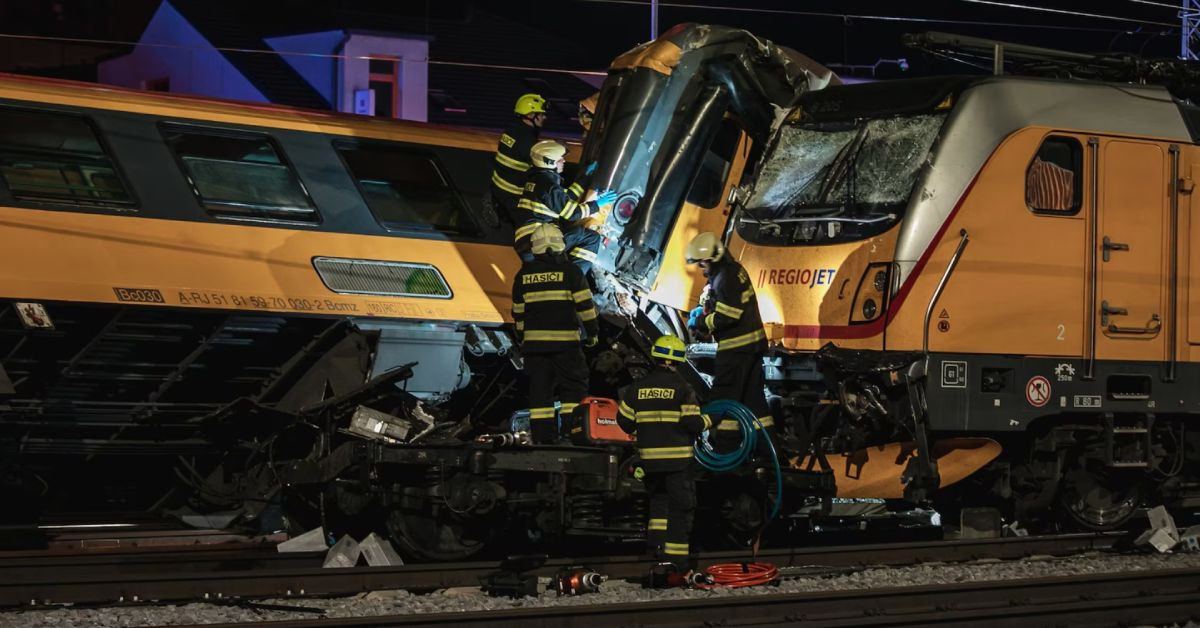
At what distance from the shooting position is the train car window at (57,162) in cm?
1170

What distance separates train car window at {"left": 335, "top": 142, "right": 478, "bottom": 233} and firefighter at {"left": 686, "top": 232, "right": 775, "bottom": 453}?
90.5 inches

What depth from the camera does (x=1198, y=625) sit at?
9594mm

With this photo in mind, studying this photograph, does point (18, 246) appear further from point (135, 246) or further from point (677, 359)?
point (677, 359)

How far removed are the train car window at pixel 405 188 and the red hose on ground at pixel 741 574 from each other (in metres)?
3.99

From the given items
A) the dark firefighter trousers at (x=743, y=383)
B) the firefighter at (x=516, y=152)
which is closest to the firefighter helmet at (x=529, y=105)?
the firefighter at (x=516, y=152)

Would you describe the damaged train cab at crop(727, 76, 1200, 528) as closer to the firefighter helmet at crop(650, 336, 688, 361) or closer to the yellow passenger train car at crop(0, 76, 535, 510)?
the firefighter helmet at crop(650, 336, 688, 361)

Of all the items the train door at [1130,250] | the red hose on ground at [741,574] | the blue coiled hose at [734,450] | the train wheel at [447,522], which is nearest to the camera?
the red hose on ground at [741,574]

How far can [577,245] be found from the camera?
12.5m

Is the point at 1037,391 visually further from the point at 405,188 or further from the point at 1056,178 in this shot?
the point at 405,188

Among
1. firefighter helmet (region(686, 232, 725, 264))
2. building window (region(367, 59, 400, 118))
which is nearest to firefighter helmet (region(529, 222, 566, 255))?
firefighter helmet (region(686, 232, 725, 264))

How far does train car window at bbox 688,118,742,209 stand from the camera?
13.3 metres

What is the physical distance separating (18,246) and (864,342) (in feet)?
19.8

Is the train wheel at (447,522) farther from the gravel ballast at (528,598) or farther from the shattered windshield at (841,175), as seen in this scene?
the shattered windshield at (841,175)

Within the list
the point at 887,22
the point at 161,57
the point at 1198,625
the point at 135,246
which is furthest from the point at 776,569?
the point at 887,22
